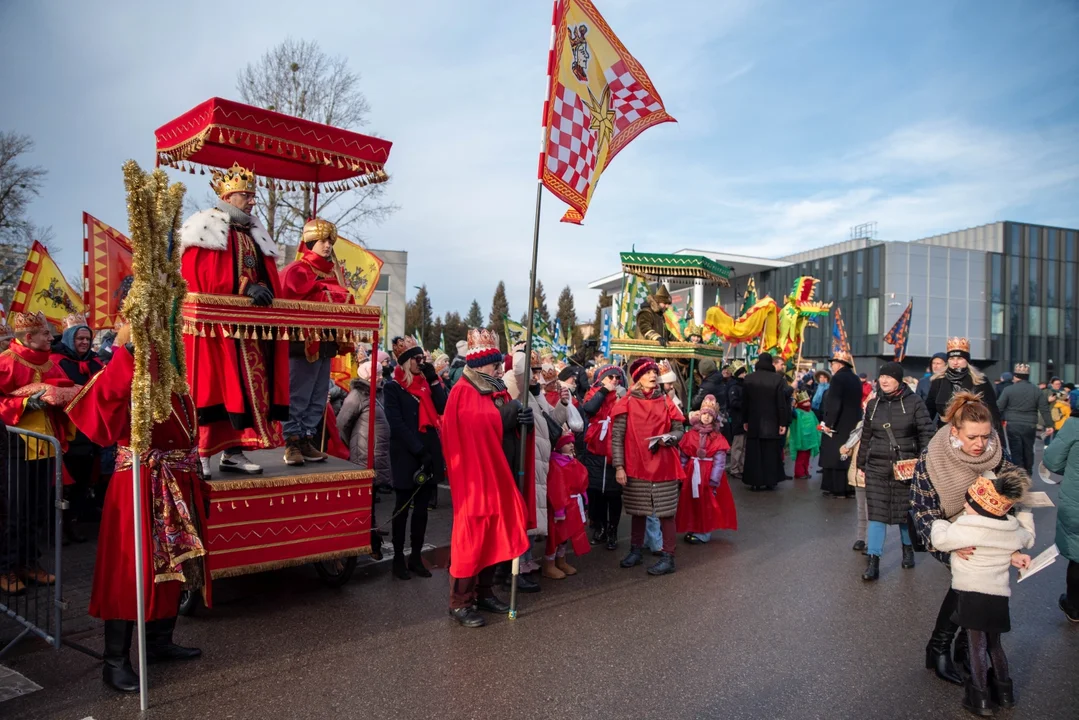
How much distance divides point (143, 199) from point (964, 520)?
15.0 ft

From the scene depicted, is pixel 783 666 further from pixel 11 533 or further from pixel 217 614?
pixel 11 533

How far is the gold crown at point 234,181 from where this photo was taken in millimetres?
5008

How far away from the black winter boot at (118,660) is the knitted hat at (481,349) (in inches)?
100

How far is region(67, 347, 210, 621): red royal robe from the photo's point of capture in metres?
3.47

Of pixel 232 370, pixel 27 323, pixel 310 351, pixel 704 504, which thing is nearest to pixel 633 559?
pixel 704 504

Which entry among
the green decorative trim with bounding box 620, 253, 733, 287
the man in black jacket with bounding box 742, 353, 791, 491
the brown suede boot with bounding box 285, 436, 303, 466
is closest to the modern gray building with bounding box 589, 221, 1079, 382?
the green decorative trim with bounding box 620, 253, 733, 287

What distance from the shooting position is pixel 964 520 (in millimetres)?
3756

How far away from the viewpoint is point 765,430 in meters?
10.5

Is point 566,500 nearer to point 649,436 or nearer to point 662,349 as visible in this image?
point 649,436

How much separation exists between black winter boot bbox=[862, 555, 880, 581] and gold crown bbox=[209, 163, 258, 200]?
6.01m

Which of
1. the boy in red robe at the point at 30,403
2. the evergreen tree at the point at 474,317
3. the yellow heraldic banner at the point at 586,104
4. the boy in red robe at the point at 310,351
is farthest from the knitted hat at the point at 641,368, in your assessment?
the evergreen tree at the point at 474,317

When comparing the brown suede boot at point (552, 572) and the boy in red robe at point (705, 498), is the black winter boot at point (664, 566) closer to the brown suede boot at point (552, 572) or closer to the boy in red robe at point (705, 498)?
the brown suede boot at point (552, 572)

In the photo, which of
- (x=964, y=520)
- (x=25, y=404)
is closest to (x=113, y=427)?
(x=25, y=404)

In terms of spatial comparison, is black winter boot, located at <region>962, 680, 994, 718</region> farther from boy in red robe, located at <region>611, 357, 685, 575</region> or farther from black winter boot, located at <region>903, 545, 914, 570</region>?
black winter boot, located at <region>903, 545, 914, 570</region>
